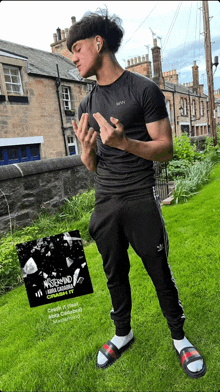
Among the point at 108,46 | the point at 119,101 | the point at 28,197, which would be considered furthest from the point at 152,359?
the point at 28,197

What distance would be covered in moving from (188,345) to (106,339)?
476 mm

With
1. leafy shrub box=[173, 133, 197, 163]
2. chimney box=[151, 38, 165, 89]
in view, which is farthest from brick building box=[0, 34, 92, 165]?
leafy shrub box=[173, 133, 197, 163]

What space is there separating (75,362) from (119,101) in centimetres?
134

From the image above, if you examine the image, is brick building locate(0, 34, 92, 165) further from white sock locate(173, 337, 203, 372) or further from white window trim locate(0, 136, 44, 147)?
white sock locate(173, 337, 203, 372)

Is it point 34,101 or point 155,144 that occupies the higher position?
point 34,101

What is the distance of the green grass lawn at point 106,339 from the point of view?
1259 mm

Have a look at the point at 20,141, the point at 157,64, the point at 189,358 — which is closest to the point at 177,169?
the point at 157,64

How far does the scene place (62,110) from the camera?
1.70 metres

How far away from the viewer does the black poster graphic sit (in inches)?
50.8

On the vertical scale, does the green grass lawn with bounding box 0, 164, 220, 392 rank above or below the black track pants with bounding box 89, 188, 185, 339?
below

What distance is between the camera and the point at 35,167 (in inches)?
105

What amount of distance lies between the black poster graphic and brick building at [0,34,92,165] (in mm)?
599

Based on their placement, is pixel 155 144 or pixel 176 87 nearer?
pixel 155 144

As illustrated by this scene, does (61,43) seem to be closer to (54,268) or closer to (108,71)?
(108,71)
